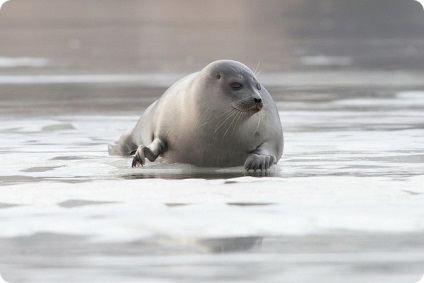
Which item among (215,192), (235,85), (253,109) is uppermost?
(235,85)

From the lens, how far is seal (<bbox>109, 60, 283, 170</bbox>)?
340 inches

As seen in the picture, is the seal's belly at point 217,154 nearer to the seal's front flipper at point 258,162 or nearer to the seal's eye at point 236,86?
the seal's front flipper at point 258,162

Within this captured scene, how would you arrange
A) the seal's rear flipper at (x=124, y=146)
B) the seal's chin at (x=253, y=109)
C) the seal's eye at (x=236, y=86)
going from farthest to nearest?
the seal's rear flipper at (x=124, y=146) < the seal's eye at (x=236, y=86) < the seal's chin at (x=253, y=109)

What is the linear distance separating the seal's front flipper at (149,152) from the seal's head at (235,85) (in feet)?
1.62

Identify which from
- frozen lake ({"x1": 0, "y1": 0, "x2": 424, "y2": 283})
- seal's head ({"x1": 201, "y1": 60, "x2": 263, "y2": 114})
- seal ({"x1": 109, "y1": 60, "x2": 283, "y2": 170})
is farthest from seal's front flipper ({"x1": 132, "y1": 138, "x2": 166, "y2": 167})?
seal's head ({"x1": 201, "y1": 60, "x2": 263, "y2": 114})

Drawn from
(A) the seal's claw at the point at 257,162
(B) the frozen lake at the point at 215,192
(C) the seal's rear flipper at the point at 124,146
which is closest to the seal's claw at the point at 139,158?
(B) the frozen lake at the point at 215,192

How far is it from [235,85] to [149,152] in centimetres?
73

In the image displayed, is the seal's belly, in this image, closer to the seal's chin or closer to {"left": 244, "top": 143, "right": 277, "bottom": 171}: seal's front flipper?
{"left": 244, "top": 143, "right": 277, "bottom": 171}: seal's front flipper

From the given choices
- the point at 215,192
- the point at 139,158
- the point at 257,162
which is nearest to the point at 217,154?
the point at 257,162

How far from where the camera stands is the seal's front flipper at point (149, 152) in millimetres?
8656

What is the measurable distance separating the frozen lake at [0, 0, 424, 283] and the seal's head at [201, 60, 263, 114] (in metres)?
0.43

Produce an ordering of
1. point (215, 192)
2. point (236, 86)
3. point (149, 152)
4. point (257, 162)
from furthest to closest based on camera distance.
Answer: point (149, 152) → point (236, 86) → point (257, 162) → point (215, 192)

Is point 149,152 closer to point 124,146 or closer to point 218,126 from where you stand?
point 218,126

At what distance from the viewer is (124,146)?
994cm
